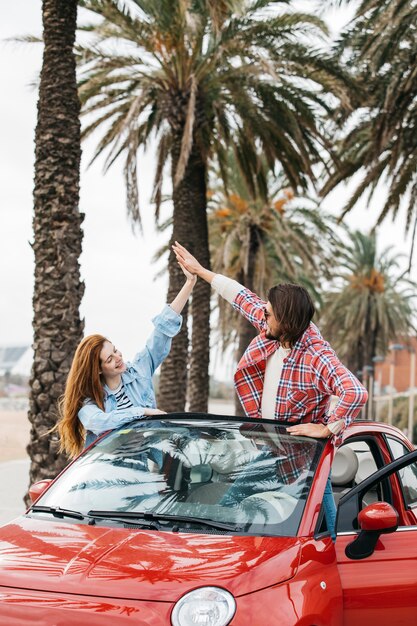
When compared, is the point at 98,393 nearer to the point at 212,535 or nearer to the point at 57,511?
the point at 57,511

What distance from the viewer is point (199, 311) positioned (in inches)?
778

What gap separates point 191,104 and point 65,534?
13.7 meters

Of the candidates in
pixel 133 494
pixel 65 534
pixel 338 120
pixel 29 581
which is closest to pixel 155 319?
pixel 133 494

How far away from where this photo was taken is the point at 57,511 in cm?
423

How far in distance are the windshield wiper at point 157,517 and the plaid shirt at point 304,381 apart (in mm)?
910

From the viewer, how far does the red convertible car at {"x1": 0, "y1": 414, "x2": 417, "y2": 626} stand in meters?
3.36

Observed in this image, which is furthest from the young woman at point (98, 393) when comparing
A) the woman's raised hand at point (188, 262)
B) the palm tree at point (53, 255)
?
the palm tree at point (53, 255)

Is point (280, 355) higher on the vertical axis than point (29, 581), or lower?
higher

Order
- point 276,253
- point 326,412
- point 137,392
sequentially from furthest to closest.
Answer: point 276,253 → point 137,392 → point 326,412

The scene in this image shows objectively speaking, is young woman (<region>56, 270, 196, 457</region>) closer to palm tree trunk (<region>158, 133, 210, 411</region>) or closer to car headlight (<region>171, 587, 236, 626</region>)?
car headlight (<region>171, 587, 236, 626</region>)

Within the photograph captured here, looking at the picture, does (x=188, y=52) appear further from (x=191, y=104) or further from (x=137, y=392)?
(x=137, y=392)

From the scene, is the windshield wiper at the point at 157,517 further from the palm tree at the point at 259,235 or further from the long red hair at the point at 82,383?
the palm tree at the point at 259,235

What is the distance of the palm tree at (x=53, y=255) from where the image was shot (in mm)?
10180

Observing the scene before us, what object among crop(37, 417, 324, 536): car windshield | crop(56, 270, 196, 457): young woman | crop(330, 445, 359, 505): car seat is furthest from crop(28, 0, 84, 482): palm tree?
crop(37, 417, 324, 536): car windshield
